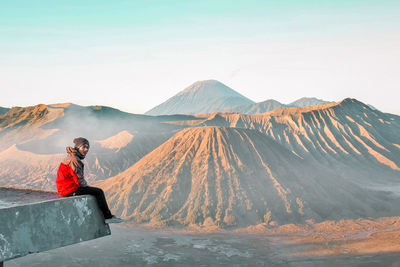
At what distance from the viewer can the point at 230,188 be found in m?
32.6

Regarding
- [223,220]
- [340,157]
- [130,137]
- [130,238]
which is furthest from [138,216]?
[340,157]

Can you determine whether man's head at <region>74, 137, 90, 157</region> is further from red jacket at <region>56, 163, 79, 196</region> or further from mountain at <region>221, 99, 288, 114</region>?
mountain at <region>221, 99, 288, 114</region>

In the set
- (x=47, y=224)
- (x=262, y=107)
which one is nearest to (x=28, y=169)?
(x=47, y=224)

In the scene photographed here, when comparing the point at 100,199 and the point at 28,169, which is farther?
the point at 28,169

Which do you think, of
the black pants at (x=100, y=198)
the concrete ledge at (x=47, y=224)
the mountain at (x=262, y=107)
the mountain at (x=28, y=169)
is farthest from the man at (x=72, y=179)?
the mountain at (x=262, y=107)

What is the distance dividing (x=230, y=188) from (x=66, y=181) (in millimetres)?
28277

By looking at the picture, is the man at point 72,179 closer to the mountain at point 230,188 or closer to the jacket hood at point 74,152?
the jacket hood at point 74,152

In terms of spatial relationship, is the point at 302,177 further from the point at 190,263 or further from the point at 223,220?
the point at 190,263

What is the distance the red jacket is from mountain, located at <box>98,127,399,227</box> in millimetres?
24913

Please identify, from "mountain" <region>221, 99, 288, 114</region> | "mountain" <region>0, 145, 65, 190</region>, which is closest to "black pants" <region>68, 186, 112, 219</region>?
"mountain" <region>0, 145, 65, 190</region>

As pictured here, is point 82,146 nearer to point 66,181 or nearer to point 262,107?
point 66,181

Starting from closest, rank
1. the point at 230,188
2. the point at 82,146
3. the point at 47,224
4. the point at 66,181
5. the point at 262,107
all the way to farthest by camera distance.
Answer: the point at 47,224 → the point at 66,181 → the point at 82,146 → the point at 230,188 → the point at 262,107

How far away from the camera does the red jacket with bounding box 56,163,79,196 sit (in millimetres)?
4988

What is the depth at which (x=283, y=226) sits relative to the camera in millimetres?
28922
